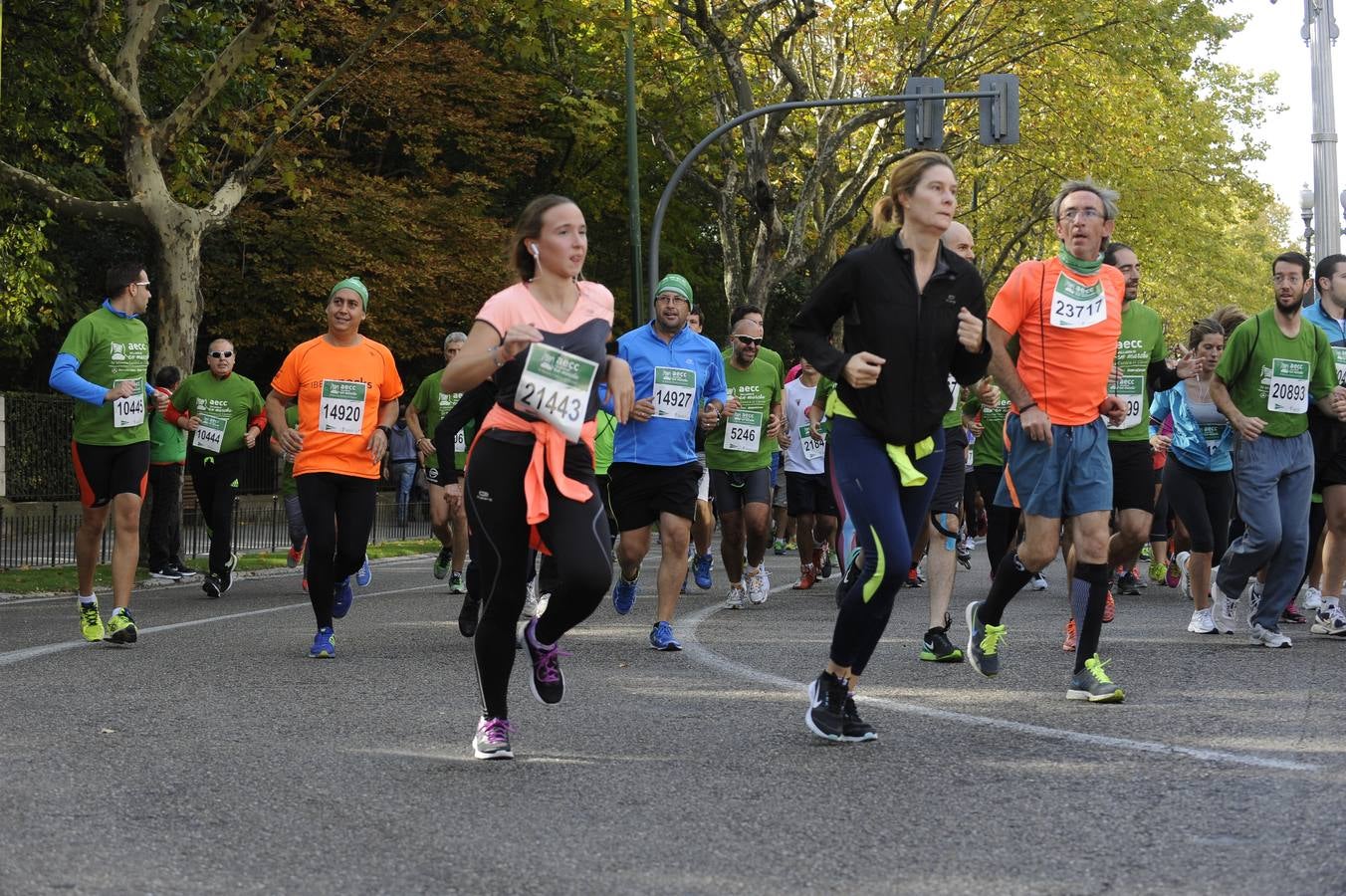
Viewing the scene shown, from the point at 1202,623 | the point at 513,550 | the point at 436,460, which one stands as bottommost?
the point at 1202,623

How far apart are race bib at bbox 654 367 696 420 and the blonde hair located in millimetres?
3412

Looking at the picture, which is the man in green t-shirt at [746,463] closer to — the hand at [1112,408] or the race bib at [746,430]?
the race bib at [746,430]

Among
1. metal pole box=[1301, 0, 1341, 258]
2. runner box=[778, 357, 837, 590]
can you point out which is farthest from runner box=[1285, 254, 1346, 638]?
metal pole box=[1301, 0, 1341, 258]

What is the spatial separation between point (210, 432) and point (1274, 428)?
348 inches

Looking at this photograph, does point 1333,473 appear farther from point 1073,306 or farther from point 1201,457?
point 1073,306

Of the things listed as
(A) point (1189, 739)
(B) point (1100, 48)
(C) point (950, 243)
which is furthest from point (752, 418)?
(B) point (1100, 48)

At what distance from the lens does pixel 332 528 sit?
9.27m

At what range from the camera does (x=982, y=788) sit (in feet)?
17.8

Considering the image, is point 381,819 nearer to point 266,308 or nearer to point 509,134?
point 266,308

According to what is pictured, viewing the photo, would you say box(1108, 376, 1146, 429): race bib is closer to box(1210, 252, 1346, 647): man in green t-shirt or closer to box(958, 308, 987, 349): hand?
box(1210, 252, 1346, 647): man in green t-shirt

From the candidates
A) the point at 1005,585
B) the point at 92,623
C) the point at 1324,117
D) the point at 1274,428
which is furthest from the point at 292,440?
the point at 1324,117

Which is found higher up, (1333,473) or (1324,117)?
(1324,117)

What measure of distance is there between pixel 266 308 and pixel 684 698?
24977 mm

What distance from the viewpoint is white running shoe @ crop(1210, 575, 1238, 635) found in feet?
33.7
